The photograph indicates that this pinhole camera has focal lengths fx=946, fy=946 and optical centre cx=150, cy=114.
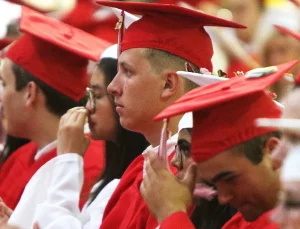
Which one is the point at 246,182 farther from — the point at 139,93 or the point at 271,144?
the point at 139,93

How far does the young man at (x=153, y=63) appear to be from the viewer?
3.01m

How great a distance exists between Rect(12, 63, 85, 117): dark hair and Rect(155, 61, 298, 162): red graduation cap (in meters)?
1.68

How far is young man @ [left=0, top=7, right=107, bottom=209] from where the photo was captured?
4000 mm

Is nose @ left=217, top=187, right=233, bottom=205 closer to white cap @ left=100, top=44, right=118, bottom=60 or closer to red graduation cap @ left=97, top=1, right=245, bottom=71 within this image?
red graduation cap @ left=97, top=1, right=245, bottom=71

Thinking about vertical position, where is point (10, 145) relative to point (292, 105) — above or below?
below

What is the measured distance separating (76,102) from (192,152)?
1.73 meters

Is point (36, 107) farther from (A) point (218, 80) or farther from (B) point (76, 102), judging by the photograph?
(A) point (218, 80)

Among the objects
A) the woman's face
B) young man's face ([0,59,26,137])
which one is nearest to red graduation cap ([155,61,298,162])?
the woman's face

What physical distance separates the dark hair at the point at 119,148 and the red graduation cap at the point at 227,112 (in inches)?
48.1

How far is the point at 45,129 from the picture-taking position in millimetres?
4039

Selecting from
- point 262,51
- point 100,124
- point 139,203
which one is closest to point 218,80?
point 139,203

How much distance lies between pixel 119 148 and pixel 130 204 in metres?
0.53

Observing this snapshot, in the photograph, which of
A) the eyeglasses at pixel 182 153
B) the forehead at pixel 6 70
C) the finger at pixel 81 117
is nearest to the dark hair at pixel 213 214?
the eyeglasses at pixel 182 153

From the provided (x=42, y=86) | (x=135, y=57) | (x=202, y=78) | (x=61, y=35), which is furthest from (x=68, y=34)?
(x=202, y=78)
